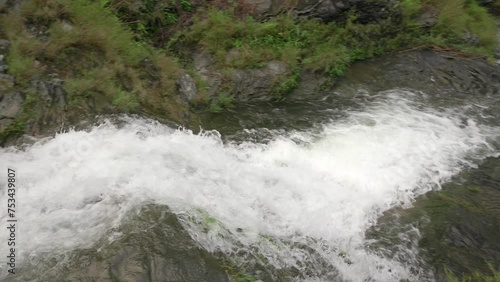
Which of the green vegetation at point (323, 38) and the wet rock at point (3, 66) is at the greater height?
the wet rock at point (3, 66)

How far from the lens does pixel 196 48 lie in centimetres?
865

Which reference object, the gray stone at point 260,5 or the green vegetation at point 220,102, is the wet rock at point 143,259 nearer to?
the green vegetation at point 220,102

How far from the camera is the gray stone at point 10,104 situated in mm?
5926

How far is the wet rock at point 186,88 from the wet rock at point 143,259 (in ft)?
10.5

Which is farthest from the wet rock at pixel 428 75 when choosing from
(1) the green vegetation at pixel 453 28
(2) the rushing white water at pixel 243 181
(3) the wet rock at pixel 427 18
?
(2) the rushing white water at pixel 243 181

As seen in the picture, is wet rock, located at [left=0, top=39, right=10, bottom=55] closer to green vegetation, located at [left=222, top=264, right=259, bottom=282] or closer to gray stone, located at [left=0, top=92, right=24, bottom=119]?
gray stone, located at [left=0, top=92, right=24, bottom=119]

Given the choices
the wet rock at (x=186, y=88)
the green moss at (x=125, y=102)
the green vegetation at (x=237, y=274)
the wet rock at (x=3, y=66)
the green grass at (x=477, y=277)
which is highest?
the wet rock at (x=3, y=66)

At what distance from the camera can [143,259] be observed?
4457 mm

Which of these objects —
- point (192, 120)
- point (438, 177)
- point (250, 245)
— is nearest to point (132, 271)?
point (250, 245)

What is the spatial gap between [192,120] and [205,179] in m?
1.84

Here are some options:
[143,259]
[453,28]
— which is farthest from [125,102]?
[453,28]

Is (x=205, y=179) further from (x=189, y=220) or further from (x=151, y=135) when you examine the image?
(x=151, y=135)

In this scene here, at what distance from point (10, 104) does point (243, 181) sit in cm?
363

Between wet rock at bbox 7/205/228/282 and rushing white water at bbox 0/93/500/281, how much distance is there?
17 cm
